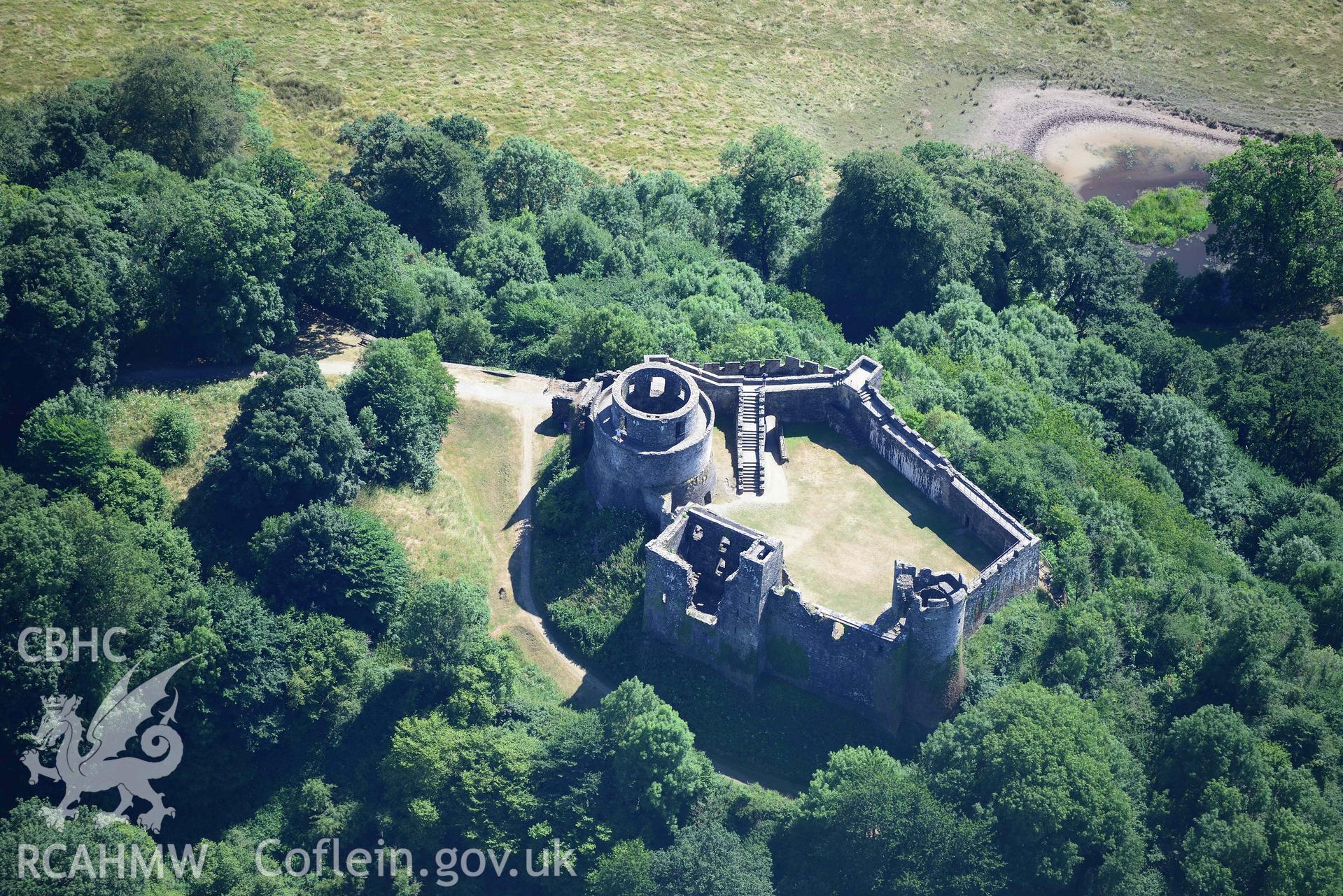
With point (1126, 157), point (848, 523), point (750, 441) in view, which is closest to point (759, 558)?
point (848, 523)

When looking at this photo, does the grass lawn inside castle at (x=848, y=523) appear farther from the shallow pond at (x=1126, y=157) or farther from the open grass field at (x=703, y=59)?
the shallow pond at (x=1126, y=157)

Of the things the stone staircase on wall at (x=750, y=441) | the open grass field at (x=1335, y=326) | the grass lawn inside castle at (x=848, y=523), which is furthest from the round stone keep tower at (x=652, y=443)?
the open grass field at (x=1335, y=326)

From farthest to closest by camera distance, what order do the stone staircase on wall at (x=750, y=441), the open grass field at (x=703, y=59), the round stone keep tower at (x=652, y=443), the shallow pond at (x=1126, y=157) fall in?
the shallow pond at (x=1126, y=157), the open grass field at (x=703, y=59), the stone staircase on wall at (x=750, y=441), the round stone keep tower at (x=652, y=443)

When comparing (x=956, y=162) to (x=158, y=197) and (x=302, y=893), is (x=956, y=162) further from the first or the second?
(x=302, y=893)

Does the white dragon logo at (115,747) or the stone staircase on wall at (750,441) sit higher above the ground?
the stone staircase on wall at (750,441)

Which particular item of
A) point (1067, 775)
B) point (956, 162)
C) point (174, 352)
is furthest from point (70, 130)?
point (1067, 775)

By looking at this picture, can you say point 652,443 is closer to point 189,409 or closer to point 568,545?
point 568,545

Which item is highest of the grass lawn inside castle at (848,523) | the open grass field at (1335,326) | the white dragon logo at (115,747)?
the grass lawn inside castle at (848,523)
